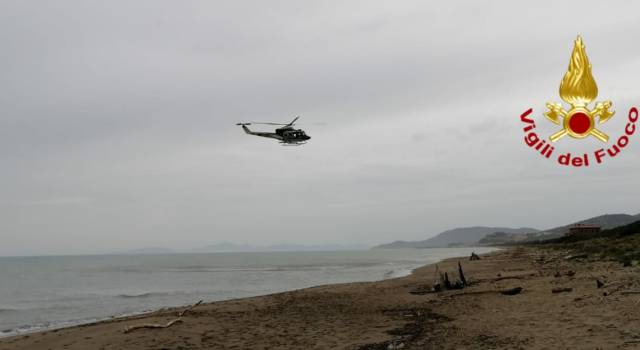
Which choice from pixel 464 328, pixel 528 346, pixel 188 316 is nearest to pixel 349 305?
pixel 188 316

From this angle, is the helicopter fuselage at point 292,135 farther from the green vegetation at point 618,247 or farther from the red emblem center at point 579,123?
the green vegetation at point 618,247

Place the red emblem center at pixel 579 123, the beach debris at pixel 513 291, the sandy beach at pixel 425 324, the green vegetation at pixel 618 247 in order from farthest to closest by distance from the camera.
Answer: the green vegetation at pixel 618 247 → the beach debris at pixel 513 291 → the red emblem center at pixel 579 123 → the sandy beach at pixel 425 324

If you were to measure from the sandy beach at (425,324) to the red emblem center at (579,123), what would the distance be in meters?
5.60

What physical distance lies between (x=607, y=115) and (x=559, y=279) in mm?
10043

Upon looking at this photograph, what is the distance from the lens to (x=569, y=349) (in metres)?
10.5

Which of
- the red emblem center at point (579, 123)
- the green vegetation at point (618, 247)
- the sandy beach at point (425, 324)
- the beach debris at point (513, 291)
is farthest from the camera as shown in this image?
the green vegetation at point (618, 247)

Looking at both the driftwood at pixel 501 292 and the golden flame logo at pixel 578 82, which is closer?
the golden flame logo at pixel 578 82

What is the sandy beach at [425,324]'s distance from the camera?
12.3m

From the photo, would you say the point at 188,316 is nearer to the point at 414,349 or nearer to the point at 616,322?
the point at 414,349

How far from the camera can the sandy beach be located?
1234 centimetres

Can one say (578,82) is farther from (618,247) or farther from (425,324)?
(618,247)

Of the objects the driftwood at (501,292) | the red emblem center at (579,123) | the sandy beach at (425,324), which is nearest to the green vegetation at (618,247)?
the sandy beach at (425,324)

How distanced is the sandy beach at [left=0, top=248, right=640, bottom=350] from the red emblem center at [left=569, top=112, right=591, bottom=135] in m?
5.60

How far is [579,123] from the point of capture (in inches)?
658
